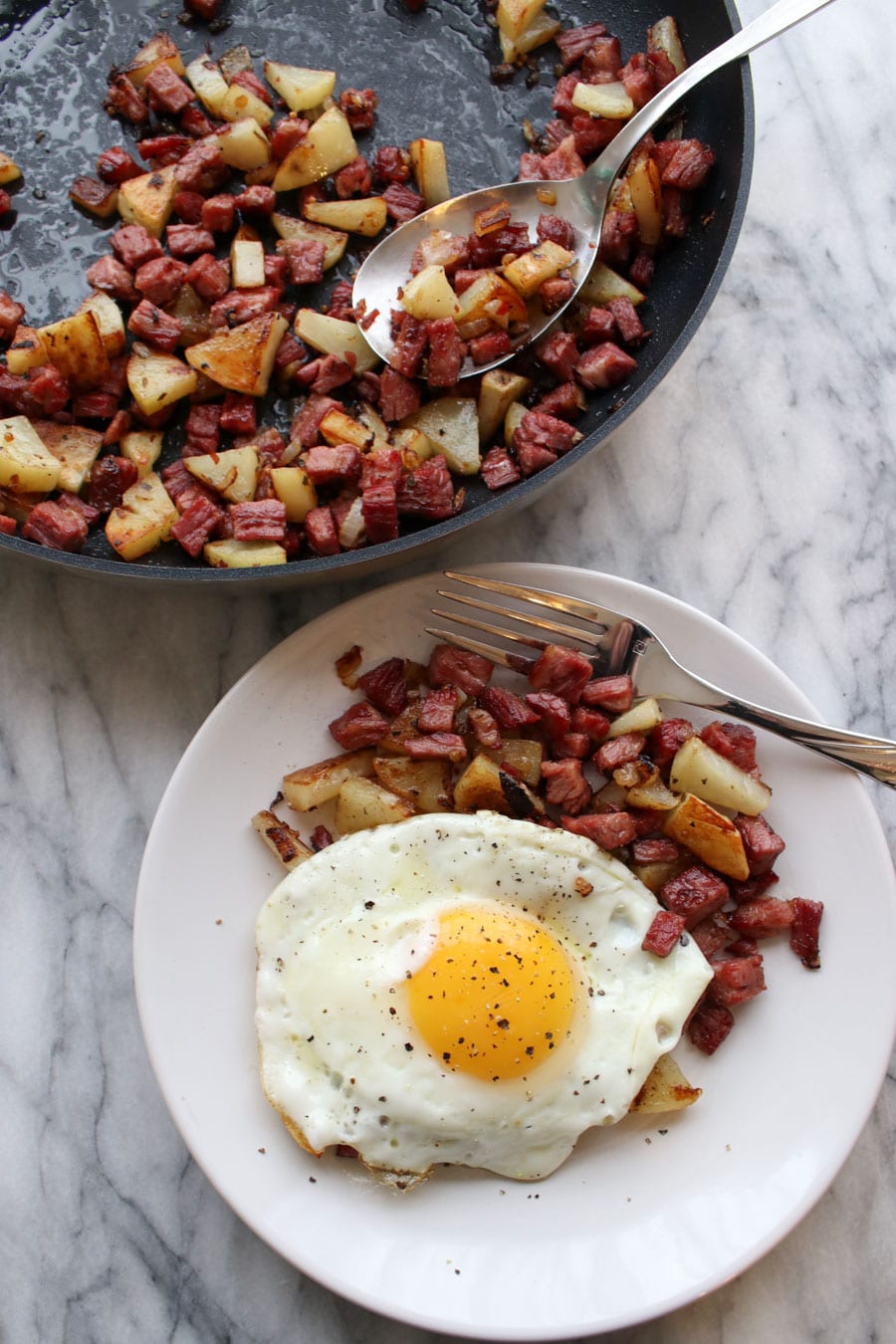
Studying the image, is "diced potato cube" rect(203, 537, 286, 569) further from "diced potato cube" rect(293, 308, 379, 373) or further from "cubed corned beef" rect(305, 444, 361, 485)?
"diced potato cube" rect(293, 308, 379, 373)

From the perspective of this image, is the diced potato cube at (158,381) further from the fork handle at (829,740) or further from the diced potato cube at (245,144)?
the fork handle at (829,740)

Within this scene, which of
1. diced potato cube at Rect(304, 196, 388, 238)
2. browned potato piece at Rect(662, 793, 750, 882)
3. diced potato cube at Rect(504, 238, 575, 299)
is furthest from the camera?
diced potato cube at Rect(304, 196, 388, 238)

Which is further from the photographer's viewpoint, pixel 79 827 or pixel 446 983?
pixel 79 827

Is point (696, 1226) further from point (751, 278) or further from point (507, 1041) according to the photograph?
point (751, 278)

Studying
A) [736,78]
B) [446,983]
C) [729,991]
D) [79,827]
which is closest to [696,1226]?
[729,991]

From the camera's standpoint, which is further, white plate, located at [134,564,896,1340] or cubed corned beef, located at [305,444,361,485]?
cubed corned beef, located at [305,444,361,485]

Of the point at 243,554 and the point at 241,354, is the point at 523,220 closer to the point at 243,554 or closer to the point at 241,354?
the point at 241,354

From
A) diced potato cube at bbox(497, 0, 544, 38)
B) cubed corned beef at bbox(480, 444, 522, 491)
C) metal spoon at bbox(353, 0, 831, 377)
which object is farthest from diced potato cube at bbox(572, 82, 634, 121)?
cubed corned beef at bbox(480, 444, 522, 491)
